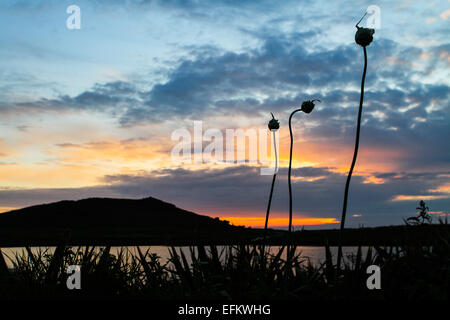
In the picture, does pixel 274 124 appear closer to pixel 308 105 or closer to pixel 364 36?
pixel 308 105

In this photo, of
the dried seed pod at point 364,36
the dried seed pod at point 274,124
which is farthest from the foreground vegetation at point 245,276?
the dried seed pod at point 364,36

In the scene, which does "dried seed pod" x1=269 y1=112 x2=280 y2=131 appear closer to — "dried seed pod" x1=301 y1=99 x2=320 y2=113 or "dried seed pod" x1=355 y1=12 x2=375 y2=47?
"dried seed pod" x1=301 y1=99 x2=320 y2=113

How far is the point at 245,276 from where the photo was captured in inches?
176

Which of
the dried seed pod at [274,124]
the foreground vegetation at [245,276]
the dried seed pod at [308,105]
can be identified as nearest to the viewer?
the foreground vegetation at [245,276]

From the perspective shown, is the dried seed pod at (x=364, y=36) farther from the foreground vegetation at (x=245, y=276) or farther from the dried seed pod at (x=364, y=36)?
the foreground vegetation at (x=245, y=276)

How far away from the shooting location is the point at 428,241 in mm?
5137

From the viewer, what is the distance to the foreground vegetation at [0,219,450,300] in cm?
405

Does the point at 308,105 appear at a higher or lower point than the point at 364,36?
lower

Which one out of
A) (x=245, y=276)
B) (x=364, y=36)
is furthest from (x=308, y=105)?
(x=245, y=276)

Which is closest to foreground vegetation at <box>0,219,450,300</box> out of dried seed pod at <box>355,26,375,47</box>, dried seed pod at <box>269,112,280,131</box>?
dried seed pod at <box>269,112,280,131</box>

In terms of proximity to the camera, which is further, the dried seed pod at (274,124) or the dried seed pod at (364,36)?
the dried seed pod at (274,124)

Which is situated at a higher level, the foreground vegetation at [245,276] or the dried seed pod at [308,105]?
the dried seed pod at [308,105]

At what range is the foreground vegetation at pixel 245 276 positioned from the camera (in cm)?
405
